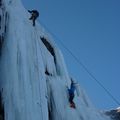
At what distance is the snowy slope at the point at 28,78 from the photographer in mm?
9625

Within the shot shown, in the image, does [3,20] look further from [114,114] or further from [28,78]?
[114,114]

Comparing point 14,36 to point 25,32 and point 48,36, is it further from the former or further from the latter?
point 48,36

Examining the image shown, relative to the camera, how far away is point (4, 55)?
1064 centimetres

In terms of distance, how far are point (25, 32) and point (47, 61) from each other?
206cm

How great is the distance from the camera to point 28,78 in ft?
34.1

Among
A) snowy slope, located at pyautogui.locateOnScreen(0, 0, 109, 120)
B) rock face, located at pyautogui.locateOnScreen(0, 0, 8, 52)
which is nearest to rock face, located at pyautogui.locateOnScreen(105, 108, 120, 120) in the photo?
snowy slope, located at pyautogui.locateOnScreen(0, 0, 109, 120)

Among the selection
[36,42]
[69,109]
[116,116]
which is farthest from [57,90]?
[116,116]

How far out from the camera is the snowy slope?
31.6 ft

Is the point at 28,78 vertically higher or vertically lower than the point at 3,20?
lower

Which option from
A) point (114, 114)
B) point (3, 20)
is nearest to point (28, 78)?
point (3, 20)

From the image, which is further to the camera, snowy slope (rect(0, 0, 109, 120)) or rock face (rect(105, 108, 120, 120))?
rock face (rect(105, 108, 120, 120))

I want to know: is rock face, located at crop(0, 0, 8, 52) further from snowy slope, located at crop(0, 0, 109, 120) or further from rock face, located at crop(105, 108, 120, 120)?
rock face, located at crop(105, 108, 120, 120)

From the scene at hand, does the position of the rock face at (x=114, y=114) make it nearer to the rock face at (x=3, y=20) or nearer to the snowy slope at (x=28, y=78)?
the snowy slope at (x=28, y=78)

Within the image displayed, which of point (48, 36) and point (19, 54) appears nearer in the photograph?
point (19, 54)
